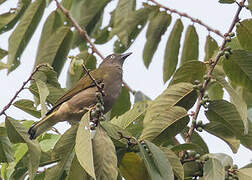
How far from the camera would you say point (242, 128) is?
312cm

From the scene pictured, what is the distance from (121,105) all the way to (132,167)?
121 centimetres

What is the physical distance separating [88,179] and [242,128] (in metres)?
0.98

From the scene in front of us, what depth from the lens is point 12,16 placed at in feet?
15.3

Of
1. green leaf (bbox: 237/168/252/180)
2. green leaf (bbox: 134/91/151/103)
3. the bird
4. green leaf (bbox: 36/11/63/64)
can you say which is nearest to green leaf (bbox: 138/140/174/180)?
green leaf (bbox: 237/168/252/180)

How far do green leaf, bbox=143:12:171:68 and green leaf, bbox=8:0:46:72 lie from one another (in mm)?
1000

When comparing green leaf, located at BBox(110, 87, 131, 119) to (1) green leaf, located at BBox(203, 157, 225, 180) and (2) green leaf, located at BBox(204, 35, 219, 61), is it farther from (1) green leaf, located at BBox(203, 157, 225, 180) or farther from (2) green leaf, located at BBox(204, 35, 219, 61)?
(1) green leaf, located at BBox(203, 157, 225, 180)

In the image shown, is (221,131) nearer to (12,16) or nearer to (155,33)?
(155,33)

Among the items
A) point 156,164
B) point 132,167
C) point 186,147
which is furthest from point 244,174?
point 132,167

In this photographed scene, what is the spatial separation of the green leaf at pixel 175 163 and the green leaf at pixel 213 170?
0.13 meters

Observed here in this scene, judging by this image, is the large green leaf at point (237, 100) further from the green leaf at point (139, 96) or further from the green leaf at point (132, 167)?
the green leaf at point (139, 96)

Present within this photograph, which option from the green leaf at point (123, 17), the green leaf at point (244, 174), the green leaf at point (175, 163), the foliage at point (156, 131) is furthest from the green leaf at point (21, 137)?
the green leaf at point (123, 17)

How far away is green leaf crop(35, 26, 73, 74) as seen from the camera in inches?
183

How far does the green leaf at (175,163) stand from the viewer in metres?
2.83

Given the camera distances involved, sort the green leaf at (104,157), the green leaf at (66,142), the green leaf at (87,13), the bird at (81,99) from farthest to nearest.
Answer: the green leaf at (87,13) < the bird at (81,99) < the green leaf at (66,142) < the green leaf at (104,157)
